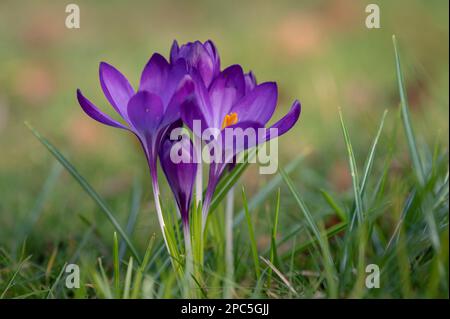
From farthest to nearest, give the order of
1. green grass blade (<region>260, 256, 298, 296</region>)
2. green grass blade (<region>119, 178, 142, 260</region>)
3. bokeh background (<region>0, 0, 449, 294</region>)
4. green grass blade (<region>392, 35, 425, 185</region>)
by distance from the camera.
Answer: bokeh background (<region>0, 0, 449, 294</region>) → green grass blade (<region>119, 178, 142, 260</region>) → green grass blade (<region>392, 35, 425, 185</region>) → green grass blade (<region>260, 256, 298, 296</region>)

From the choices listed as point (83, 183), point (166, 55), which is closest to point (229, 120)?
point (83, 183)

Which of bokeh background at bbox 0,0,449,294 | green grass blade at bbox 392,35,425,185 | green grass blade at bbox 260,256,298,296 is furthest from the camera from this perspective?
bokeh background at bbox 0,0,449,294

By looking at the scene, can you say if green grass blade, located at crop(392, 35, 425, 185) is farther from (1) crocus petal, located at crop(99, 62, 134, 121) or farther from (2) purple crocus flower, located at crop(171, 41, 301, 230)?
(1) crocus petal, located at crop(99, 62, 134, 121)

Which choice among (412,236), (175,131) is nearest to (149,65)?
(175,131)

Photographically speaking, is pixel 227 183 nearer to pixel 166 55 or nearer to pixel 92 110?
pixel 92 110

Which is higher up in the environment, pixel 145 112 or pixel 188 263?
pixel 145 112

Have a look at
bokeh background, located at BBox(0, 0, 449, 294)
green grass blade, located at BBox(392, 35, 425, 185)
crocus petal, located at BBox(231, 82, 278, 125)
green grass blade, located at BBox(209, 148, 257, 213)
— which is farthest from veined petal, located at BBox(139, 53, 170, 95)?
bokeh background, located at BBox(0, 0, 449, 294)

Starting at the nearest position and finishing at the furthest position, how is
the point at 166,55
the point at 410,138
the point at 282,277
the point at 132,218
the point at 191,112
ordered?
the point at 191,112 → the point at 282,277 → the point at 410,138 → the point at 132,218 → the point at 166,55
